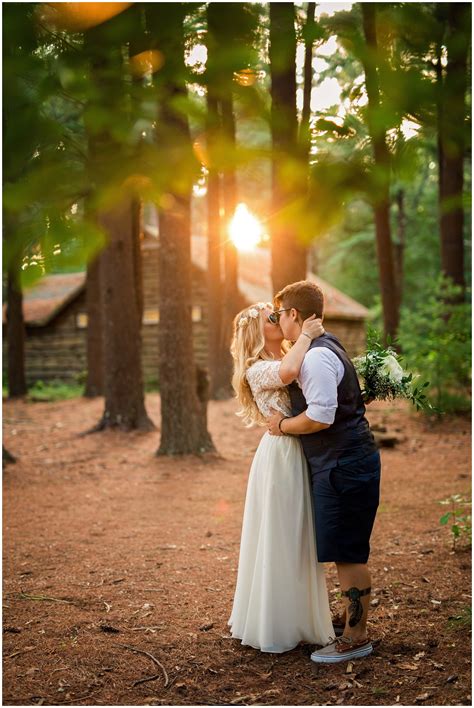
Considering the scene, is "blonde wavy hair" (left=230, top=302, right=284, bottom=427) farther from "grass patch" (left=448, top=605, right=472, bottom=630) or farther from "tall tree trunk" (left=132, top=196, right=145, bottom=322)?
"tall tree trunk" (left=132, top=196, right=145, bottom=322)

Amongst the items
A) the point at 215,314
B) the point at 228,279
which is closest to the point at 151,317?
the point at 215,314

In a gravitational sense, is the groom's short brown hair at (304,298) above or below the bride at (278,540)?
above

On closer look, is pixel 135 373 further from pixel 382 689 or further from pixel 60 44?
pixel 60 44

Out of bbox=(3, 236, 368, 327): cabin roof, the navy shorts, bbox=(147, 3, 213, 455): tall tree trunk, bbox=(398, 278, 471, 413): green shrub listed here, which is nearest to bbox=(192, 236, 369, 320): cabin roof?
bbox=(3, 236, 368, 327): cabin roof

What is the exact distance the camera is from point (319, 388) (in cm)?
392

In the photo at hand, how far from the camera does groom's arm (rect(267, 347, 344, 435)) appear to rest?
12.8 ft

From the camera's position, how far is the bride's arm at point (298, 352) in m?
4.01

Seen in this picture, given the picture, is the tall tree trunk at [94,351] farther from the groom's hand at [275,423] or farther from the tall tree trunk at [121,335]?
the groom's hand at [275,423]

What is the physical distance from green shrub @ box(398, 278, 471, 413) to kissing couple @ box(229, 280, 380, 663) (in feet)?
27.7

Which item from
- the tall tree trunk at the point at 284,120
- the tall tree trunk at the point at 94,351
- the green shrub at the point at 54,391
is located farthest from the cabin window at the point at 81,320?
the tall tree trunk at the point at 284,120

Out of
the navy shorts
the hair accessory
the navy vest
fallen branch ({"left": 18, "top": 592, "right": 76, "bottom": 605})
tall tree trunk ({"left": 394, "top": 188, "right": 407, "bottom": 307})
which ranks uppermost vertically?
tall tree trunk ({"left": 394, "top": 188, "right": 407, "bottom": 307})

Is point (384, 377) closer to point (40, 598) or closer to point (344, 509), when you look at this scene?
point (344, 509)

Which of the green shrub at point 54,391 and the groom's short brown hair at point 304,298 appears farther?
the green shrub at point 54,391

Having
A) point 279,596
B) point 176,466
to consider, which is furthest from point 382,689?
point 176,466
